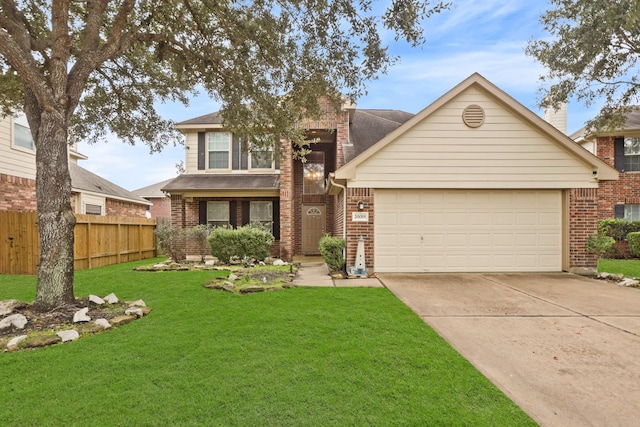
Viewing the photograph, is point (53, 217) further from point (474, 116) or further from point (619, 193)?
point (619, 193)

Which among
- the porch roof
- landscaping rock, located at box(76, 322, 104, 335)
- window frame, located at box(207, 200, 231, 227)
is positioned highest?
the porch roof

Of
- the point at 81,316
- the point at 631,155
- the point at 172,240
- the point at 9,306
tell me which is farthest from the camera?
the point at 631,155

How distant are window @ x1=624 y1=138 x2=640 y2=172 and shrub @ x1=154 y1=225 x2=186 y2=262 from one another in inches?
783

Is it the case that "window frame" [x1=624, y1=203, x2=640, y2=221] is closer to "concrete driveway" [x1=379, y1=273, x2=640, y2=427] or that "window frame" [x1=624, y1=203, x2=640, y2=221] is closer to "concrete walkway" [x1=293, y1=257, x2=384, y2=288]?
"concrete driveway" [x1=379, y1=273, x2=640, y2=427]

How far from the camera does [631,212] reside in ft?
49.1

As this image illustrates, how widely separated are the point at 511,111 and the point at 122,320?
409 inches

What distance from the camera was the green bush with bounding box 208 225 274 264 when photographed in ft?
38.9

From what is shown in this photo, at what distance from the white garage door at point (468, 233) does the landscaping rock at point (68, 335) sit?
6948mm

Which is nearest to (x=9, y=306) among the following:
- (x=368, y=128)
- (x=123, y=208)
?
(x=368, y=128)

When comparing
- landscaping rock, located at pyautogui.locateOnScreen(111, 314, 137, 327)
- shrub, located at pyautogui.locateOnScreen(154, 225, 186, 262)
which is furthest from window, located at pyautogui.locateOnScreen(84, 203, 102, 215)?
landscaping rock, located at pyautogui.locateOnScreen(111, 314, 137, 327)

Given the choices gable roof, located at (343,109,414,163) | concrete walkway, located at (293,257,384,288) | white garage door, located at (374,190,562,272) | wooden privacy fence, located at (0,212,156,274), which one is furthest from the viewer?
gable roof, located at (343,109,414,163)

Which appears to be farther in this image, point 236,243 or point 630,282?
point 236,243

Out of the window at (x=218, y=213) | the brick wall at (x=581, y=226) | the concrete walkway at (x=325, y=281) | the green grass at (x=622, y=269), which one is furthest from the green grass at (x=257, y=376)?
the window at (x=218, y=213)

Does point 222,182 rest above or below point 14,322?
above
